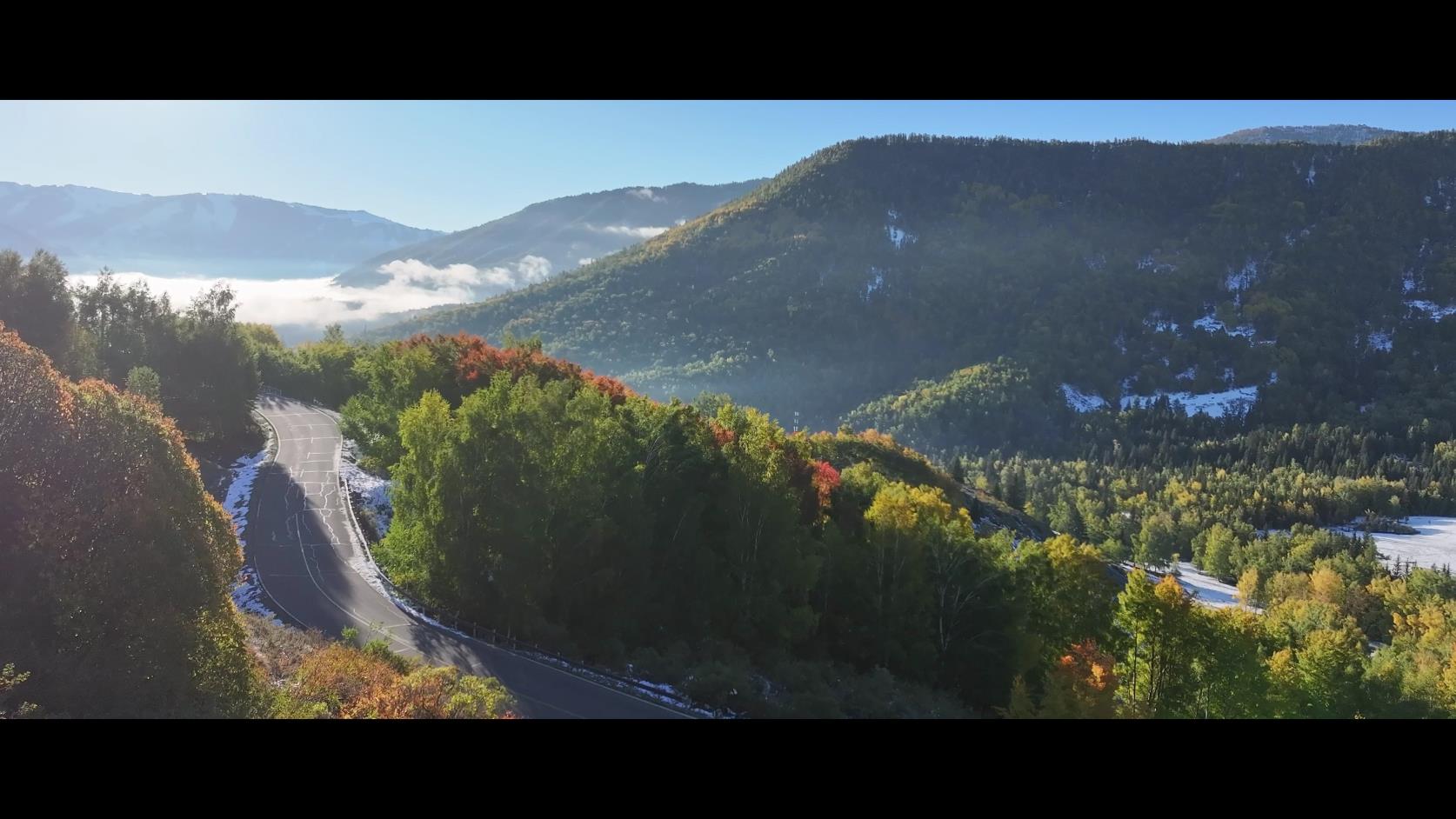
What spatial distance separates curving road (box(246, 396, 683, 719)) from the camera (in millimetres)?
21312

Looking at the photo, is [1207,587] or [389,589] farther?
[1207,587]

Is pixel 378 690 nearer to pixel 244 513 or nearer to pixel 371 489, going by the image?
pixel 244 513

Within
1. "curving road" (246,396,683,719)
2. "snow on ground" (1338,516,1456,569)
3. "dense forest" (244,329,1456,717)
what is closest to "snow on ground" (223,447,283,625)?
"curving road" (246,396,683,719)

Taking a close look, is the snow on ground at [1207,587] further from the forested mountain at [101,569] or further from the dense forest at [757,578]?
the forested mountain at [101,569]

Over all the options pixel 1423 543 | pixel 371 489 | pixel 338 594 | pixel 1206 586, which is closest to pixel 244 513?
pixel 371 489

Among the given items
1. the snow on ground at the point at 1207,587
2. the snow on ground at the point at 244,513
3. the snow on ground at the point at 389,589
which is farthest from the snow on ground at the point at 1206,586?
the snow on ground at the point at 244,513

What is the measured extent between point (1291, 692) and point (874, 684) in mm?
26503

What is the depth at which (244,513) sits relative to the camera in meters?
36.8

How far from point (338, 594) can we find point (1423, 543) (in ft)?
694

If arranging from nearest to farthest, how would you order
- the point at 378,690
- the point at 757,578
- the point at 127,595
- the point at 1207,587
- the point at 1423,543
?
the point at 378,690
the point at 127,595
the point at 757,578
the point at 1207,587
the point at 1423,543

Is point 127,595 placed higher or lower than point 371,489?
higher

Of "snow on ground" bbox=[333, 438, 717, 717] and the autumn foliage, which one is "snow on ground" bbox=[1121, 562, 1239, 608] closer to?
"snow on ground" bbox=[333, 438, 717, 717]

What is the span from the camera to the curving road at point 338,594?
2131 centimetres

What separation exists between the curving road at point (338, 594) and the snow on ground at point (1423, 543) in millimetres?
169383
